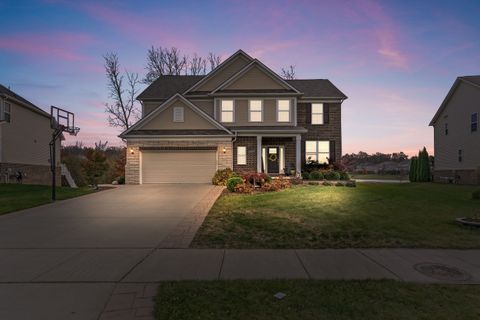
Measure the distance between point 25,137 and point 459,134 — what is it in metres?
37.4

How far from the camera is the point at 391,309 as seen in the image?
3.79 meters

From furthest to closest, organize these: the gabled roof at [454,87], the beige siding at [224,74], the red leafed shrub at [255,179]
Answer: the gabled roof at [454,87], the beige siding at [224,74], the red leafed shrub at [255,179]

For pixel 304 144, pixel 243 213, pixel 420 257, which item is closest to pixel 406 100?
pixel 304 144

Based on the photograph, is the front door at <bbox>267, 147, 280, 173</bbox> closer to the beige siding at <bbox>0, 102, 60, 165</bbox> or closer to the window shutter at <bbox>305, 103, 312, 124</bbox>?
the window shutter at <bbox>305, 103, 312, 124</bbox>

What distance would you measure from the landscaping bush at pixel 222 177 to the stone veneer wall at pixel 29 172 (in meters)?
15.9

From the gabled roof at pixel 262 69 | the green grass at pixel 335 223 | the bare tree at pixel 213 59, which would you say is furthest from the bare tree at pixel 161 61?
the green grass at pixel 335 223

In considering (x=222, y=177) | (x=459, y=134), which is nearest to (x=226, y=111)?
(x=222, y=177)

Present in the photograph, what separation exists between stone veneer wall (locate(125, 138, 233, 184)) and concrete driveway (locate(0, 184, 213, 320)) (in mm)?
8537

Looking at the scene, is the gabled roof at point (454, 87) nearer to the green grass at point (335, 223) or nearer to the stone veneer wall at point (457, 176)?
the stone veneer wall at point (457, 176)

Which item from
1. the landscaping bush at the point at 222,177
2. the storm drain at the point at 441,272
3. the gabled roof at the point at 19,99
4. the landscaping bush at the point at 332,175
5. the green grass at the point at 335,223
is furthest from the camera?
the gabled roof at the point at 19,99

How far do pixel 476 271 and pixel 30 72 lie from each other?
26299 mm

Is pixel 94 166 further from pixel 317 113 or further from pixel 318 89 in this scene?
pixel 318 89

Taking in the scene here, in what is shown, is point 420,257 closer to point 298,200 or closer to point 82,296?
point 82,296

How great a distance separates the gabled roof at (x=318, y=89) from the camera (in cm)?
2541
